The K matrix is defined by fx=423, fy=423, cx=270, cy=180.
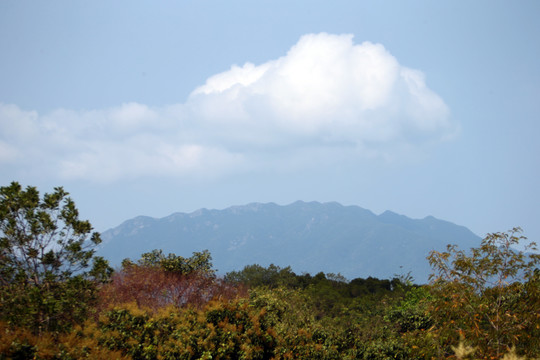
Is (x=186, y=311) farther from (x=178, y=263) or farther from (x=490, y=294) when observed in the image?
(x=178, y=263)

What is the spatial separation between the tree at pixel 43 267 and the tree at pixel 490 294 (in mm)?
9179

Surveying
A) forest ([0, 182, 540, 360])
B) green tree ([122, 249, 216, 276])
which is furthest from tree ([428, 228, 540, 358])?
green tree ([122, 249, 216, 276])

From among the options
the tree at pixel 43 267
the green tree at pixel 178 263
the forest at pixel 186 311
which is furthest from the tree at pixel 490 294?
the green tree at pixel 178 263

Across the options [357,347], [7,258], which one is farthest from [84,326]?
[357,347]

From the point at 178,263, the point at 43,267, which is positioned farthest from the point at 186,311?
the point at 178,263

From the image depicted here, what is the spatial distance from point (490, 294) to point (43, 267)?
12.0 meters

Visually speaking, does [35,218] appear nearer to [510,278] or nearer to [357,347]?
[357,347]

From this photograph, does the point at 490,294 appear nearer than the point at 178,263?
Yes

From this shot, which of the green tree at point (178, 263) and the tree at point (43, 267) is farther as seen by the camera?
the green tree at point (178, 263)

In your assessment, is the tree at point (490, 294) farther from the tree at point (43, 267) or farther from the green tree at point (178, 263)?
the green tree at point (178, 263)

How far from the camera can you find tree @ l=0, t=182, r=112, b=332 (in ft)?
32.6

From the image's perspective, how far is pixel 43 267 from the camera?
36.8ft

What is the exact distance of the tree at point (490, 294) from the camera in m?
10.6

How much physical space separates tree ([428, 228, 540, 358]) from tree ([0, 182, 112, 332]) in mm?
9179
